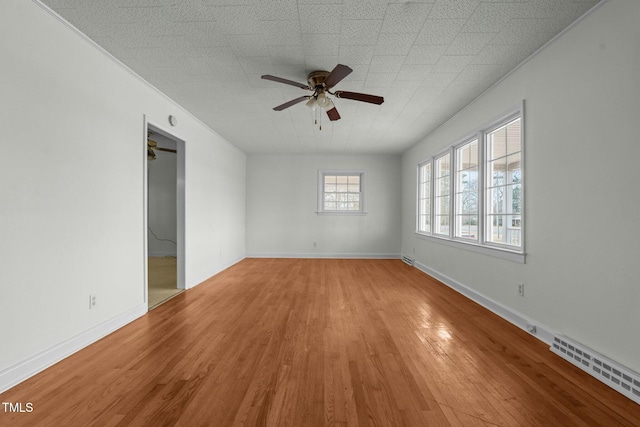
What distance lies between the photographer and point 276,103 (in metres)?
3.80

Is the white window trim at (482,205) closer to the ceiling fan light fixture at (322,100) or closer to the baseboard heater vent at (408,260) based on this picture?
the baseboard heater vent at (408,260)

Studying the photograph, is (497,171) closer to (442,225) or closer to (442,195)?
(442,195)

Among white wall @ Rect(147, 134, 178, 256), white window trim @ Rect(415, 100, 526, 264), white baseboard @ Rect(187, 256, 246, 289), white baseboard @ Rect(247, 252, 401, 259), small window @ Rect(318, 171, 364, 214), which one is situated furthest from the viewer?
white wall @ Rect(147, 134, 178, 256)

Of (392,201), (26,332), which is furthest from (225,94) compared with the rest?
(392,201)

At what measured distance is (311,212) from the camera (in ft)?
23.6

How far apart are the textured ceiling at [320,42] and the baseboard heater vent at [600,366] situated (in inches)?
94.9

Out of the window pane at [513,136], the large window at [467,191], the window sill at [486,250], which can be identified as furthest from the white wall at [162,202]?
the window pane at [513,136]

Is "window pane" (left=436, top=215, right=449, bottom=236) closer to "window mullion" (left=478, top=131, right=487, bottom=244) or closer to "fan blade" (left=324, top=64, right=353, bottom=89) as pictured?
"window mullion" (left=478, top=131, right=487, bottom=244)

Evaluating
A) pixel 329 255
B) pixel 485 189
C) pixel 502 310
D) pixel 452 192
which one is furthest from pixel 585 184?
pixel 329 255

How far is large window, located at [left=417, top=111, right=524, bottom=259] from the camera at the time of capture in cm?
306

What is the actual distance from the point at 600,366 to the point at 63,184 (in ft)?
13.1

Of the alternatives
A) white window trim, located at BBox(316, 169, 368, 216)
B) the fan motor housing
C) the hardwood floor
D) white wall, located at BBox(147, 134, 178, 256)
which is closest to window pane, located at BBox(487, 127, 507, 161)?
the hardwood floor

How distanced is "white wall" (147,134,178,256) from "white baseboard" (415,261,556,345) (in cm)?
658

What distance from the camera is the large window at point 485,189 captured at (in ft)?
10.0
